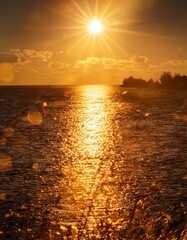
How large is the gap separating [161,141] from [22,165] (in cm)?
1534

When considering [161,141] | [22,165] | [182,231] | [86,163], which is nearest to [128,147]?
[161,141]

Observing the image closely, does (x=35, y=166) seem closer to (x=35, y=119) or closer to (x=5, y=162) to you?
(x=5, y=162)

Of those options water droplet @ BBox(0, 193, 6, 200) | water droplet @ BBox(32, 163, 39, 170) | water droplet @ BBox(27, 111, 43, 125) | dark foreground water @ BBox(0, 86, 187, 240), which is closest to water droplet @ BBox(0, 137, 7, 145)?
dark foreground water @ BBox(0, 86, 187, 240)

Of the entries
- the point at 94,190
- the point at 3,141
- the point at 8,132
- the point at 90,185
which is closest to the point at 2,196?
the point at 94,190

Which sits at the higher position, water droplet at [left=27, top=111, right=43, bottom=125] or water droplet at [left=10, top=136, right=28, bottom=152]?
water droplet at [left=27, top=111, right=43, bottom=125]

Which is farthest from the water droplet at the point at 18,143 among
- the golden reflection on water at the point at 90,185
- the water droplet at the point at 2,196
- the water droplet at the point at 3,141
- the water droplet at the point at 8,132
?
the water droplet at the point at 2,196

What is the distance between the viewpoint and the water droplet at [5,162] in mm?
25542

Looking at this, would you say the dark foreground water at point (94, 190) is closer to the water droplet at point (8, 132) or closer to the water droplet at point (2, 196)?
the water droplet at point (2, 196)

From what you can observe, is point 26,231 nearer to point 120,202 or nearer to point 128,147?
point 120,202

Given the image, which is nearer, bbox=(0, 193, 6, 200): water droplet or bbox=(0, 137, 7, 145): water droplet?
bbox=(0, 193, 6, 200): water droplet

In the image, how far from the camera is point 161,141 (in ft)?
121

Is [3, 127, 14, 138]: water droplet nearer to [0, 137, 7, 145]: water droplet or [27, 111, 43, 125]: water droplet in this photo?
[0, 137, 7, 145]: water droplet

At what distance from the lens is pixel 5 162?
27.8m

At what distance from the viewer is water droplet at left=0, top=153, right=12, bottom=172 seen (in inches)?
1006
